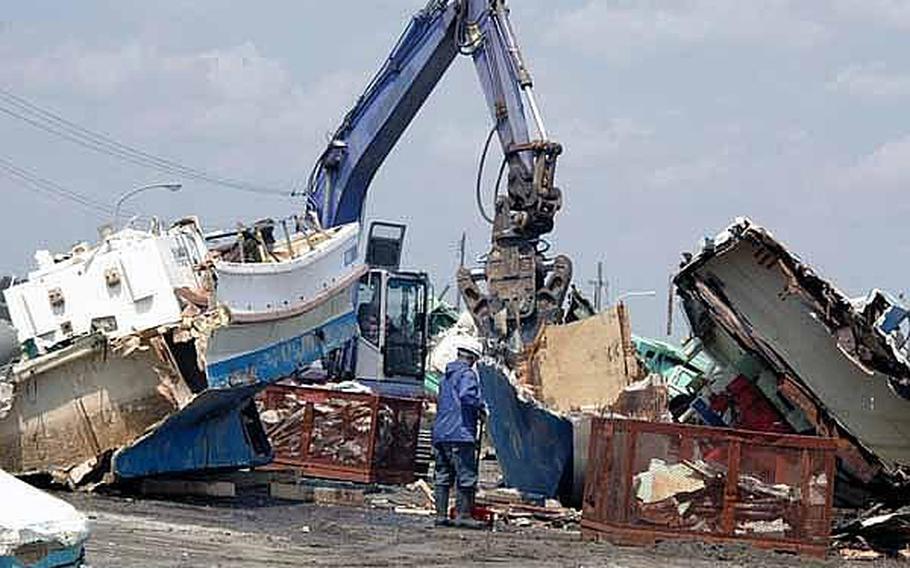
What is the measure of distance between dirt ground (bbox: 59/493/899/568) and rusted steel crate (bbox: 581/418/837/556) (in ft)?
0.68

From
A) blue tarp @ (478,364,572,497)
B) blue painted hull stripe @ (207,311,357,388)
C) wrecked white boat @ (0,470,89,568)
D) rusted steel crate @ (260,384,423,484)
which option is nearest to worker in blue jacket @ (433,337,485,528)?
blue tarp @ (478,364,572,497)

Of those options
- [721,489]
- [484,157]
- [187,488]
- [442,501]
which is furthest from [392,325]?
[721,489]

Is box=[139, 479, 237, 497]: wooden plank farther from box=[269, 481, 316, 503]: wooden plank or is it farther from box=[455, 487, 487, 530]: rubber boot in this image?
box=[455, 487, 487, 530]: rubber boot

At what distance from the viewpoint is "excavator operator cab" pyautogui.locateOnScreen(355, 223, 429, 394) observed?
2533cm

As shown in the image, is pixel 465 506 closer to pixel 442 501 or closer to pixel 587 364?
pixel 442 501

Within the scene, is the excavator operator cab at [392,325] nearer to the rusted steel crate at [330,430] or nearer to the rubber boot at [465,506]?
the rusted steel crate at [330,430]

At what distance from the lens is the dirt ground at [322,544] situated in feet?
35.8

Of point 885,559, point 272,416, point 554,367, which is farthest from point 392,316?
point 885,559

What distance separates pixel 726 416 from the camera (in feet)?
50.8

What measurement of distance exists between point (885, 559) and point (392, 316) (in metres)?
13.8

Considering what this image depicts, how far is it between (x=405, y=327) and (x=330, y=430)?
7.35 meters

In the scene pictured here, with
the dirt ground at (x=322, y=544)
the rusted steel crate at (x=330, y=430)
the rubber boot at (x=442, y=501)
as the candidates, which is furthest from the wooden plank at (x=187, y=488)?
the rubber boot at (x=442, y=501)

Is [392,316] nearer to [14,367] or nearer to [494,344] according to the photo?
[494,344]

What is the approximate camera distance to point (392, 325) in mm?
26062
